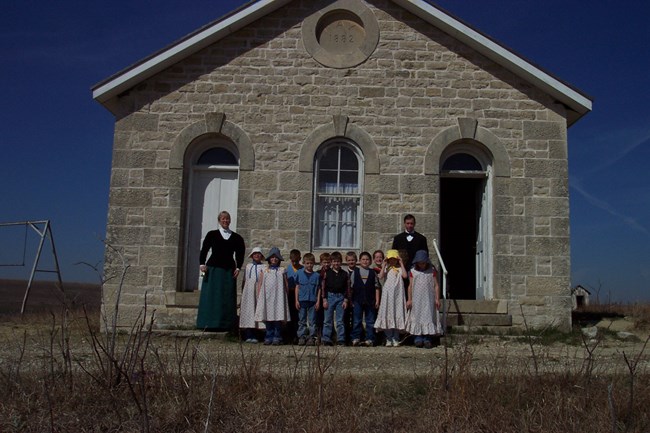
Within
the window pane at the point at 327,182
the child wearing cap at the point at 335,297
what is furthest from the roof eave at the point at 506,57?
the child wearing cap at the point at 335,297

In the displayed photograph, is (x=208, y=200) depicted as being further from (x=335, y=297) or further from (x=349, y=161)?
(x=335, y=297)

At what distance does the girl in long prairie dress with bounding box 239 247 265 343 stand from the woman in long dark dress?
27cm

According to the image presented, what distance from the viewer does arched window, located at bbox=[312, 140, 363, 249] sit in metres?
10.8

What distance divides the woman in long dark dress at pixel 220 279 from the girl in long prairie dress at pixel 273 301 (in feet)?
1.95

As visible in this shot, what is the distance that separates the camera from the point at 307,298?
9.12m

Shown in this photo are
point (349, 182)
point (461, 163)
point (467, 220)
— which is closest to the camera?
point (349, 182)

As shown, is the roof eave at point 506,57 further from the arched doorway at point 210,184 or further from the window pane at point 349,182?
the arched doorway at point 210,184

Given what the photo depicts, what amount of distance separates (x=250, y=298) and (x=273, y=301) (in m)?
0.42

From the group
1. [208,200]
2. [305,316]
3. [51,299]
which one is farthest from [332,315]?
[51,299]

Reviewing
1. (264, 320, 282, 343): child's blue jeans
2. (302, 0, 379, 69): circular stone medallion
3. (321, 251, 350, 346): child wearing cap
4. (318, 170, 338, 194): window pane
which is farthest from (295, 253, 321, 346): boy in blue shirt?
(302, 0, 379, 69): circular stone medallion

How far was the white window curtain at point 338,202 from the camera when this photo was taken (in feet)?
35.4

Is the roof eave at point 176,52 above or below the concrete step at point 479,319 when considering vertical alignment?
above

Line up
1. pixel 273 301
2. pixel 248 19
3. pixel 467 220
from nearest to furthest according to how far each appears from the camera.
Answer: pixel 273 301
pixel 248 19
pixel 467 220

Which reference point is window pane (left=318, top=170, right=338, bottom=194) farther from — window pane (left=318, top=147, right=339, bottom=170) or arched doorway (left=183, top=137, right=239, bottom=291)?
arched doorway (left=183, top=137, right=239, bottom=291)
